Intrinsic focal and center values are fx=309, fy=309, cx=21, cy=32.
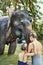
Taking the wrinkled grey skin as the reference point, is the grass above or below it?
below

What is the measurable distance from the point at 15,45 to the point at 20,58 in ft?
3.19

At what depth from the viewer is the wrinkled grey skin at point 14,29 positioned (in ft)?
11.1

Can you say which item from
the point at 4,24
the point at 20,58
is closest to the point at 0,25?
the point at 4,24

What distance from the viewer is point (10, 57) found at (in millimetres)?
3947

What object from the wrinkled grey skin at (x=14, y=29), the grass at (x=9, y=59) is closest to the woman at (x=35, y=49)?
the wrinkled grey skin at (x=14, y=29)

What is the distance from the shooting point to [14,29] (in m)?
3.61

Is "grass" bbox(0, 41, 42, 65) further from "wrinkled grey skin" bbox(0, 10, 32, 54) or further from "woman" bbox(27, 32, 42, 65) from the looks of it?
"woman" bbox(27, 32, 42, 65)

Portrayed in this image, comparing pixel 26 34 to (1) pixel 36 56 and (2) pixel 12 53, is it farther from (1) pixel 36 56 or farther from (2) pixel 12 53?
(2) pixel 12 53

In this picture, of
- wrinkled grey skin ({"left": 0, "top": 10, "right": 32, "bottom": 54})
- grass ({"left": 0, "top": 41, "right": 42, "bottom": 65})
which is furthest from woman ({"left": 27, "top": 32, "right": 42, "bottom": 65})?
grass ({"left": 0, "top": 41, "right": 42, "bottom": 65})

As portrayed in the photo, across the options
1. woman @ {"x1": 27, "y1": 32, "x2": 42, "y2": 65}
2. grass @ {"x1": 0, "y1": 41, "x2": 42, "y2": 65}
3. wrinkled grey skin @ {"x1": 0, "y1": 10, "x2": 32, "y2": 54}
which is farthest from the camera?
grass @ {"x1": 0, "y1": 41, "x2": 42, "y2": 65}

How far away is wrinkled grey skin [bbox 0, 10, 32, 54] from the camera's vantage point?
3.37 metres

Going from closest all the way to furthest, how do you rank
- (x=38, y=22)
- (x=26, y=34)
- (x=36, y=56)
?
(x=36, y=56) < (x=26, y=34) < (x=38, y=22)

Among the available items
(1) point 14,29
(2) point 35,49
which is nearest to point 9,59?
(1) point 14,29

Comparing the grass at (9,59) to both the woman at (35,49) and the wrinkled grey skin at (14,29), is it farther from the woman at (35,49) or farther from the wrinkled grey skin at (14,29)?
the woman at (35,49)
